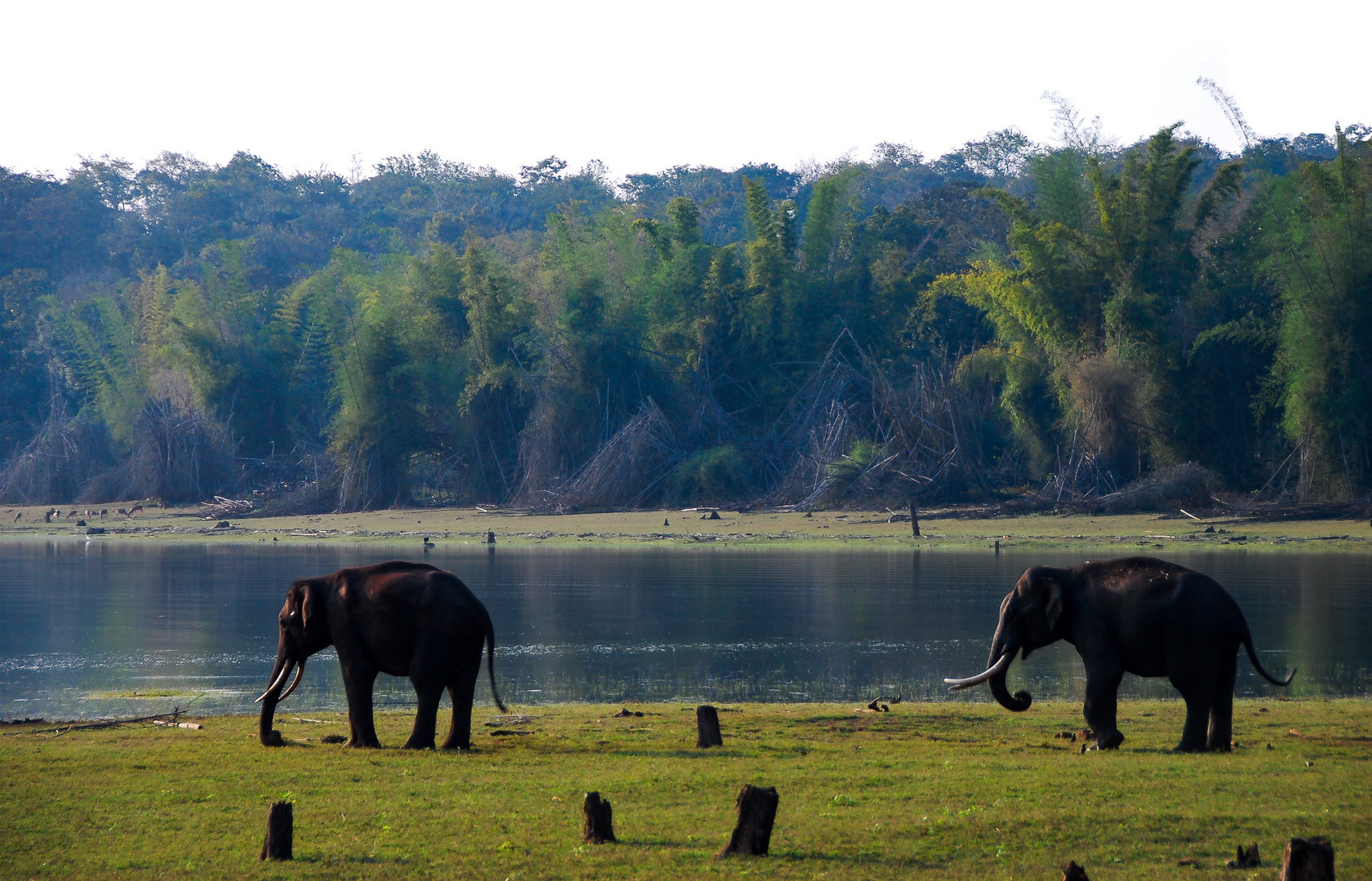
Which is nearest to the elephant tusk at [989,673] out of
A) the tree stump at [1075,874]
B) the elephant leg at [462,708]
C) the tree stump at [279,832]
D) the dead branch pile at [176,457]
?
the elephant leg at [462,708]

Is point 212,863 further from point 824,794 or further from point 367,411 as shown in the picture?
point 367,411

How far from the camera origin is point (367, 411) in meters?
52.0

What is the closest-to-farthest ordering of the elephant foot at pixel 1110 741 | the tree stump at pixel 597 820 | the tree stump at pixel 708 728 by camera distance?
1. the tree stump at pixel 597 820
2. the elephant foot at pixel 1110 741
3. the tree stump at pixel 708 728

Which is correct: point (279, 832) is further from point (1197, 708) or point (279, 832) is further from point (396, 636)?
point (1197, 708)

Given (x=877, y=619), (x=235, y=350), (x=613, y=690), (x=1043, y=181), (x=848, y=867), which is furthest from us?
(x=235, y=350)

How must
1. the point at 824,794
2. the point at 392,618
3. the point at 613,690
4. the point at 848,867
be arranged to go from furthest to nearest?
1. the point at 613,690
2. the point at 392,618
3. the point at 824,794
4. the point at 848,867

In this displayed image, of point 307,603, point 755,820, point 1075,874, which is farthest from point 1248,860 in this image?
point 307,603

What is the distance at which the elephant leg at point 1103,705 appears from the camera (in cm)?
1059

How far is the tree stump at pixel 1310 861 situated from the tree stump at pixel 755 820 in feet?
8.02

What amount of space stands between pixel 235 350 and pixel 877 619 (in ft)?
143

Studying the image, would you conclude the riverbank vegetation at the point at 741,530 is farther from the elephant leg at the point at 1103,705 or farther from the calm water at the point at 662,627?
the elephant leg at the point at 1103,705

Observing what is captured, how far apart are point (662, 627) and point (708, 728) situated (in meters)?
10.4

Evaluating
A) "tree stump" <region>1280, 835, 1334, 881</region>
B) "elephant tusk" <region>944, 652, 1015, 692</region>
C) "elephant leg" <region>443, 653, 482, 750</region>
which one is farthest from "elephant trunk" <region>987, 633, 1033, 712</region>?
"tree stump" <region>1280, 835, 1334, 881</region>

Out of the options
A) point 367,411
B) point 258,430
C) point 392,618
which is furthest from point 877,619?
point 258,430
